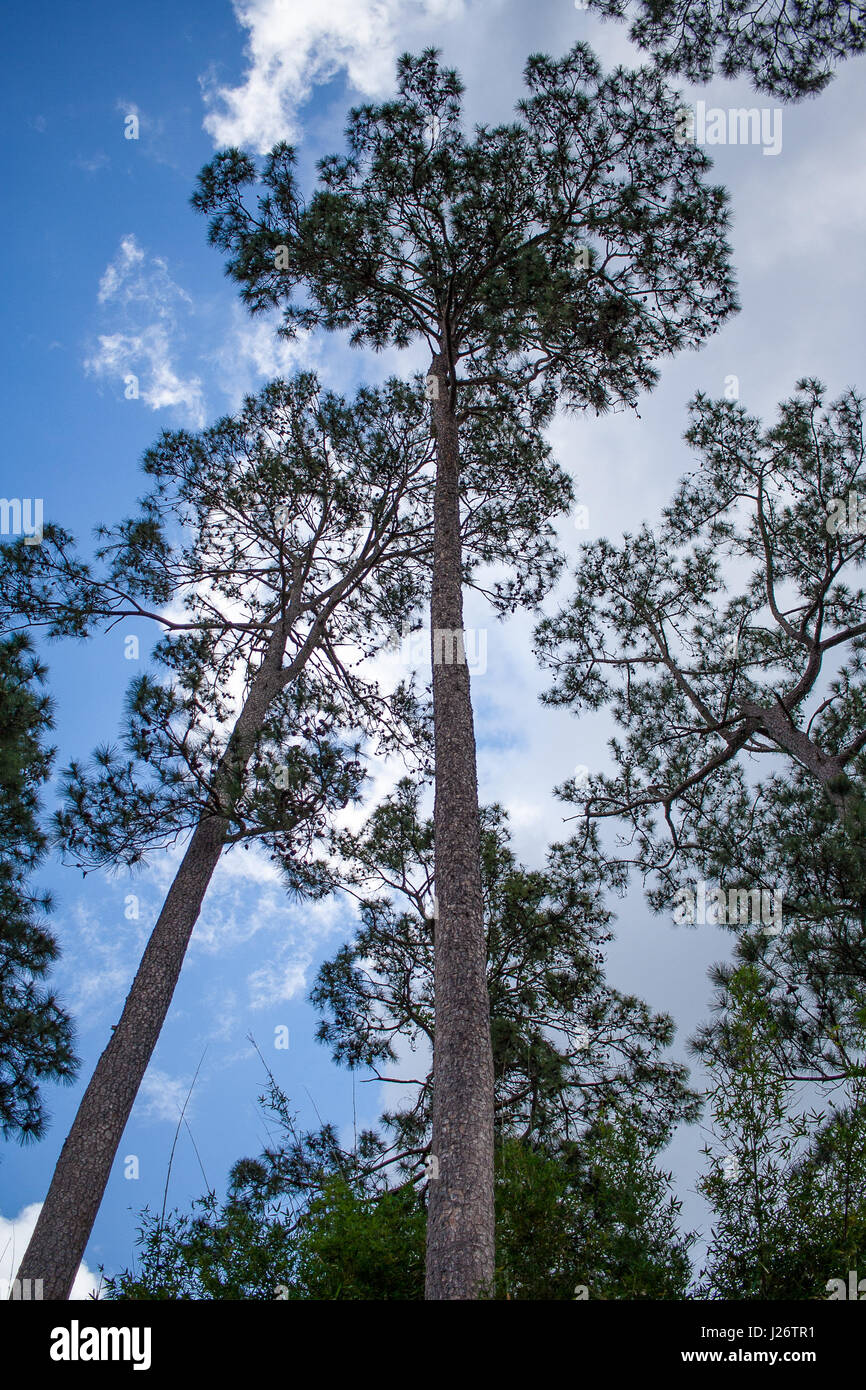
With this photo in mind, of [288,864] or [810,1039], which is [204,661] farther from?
[810,1039]

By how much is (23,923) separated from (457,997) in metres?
4.28

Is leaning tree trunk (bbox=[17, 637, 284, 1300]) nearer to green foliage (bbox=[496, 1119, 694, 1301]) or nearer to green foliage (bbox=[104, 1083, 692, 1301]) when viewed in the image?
green foliage (bbox=[104, 1083, 692, 1301])

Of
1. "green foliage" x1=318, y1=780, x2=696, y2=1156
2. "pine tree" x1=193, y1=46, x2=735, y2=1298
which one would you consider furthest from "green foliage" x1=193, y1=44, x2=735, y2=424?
"green foliage" x1=318, y1=780, x2=696, y2=1156

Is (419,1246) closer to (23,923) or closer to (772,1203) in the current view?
(772,1203)

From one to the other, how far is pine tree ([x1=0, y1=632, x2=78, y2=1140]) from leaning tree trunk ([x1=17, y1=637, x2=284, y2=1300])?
1038mm

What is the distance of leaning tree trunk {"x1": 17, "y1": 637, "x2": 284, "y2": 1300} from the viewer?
4.84 meters

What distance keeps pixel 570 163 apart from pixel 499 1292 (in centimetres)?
907

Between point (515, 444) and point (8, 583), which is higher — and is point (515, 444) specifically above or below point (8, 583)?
above

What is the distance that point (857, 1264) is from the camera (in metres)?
3.25

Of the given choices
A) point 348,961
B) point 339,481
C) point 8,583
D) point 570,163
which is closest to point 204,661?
point 8,583

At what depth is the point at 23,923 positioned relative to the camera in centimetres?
673

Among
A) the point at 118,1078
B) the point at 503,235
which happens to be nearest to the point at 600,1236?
the point at 118,1078
